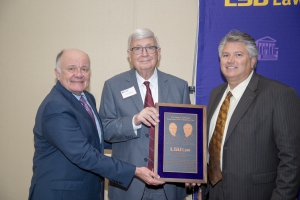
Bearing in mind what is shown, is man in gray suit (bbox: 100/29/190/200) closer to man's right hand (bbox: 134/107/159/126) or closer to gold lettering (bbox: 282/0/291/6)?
man's right hand (bbox: 134/107/159/126)

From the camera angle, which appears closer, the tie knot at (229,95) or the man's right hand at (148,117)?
the man's right hand at (148,117)

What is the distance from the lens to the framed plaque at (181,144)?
217 centimetres

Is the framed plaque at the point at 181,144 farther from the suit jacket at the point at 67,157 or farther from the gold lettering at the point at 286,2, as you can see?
the gold lettering at the point at 286,2

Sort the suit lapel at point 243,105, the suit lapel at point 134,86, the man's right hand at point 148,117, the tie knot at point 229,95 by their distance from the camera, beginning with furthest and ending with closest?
the suit lapel at point 134,86
the tie knot at point 229,95
the man's right hand at point 148,117
the suit lapel at point 243,105

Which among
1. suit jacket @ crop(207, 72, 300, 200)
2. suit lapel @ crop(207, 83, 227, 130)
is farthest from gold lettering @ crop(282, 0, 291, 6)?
suit jacket @ crop(207, 72, 300, 200)

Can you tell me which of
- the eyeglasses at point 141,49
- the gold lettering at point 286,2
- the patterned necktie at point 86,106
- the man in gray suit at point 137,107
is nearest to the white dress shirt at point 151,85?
the man in gray suit at point 137,107

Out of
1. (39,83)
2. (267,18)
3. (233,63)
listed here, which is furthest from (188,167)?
(39,83)

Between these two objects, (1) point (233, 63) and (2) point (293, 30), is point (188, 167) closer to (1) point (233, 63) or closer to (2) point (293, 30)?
(1) point (233, 63)

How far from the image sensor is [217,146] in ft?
7.37

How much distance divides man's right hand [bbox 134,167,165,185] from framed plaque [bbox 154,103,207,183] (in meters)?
0.05

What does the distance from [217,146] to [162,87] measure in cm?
79

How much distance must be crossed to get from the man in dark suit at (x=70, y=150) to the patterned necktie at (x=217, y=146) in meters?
0.51

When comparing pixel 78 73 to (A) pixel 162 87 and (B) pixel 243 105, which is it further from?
(B) pixel 243 105

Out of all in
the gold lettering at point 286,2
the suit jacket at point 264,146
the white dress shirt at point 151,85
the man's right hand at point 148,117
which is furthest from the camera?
the gold lettering at point 286,2
